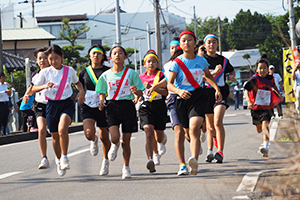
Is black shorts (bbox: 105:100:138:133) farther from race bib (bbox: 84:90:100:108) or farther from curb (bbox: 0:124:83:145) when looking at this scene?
curb (bbox: 0:124:83:145)

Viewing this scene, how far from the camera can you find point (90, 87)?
7.94 m

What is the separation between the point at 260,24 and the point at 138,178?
73.7 meters

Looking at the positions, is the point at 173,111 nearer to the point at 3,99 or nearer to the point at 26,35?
the point at 3,99

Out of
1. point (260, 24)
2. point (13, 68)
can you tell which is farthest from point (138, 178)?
point (260, 24)

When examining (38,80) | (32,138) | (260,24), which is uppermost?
(260,24)

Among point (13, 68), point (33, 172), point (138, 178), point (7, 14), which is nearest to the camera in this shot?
point (138, 178)

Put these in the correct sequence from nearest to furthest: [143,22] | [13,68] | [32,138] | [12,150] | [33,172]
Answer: [33,172] → [12,150] → [32,138] → [13,68] → [143,22]

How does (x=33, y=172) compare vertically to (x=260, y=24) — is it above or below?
below

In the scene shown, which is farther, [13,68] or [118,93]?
[13,68]

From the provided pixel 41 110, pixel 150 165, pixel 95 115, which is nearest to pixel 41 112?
pixel 41 110

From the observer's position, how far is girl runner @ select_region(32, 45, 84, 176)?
719cm

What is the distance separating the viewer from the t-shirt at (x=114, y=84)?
7123 mm

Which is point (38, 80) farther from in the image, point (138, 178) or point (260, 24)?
point (260, 24)

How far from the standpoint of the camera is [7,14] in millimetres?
65250
